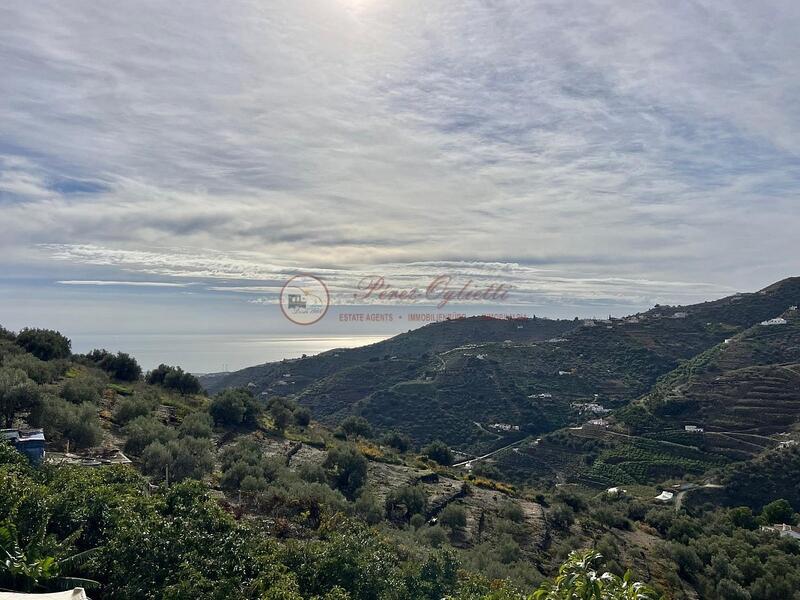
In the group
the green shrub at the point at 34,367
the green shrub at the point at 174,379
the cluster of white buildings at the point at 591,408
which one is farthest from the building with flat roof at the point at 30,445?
the cluster of white buildings at the point at 591,408

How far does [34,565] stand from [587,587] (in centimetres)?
826

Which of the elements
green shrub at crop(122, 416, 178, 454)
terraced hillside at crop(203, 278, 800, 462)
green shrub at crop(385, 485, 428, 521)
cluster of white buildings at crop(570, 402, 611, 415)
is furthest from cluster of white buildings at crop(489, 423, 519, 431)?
green shrub at crop(122, 416, 178, 454)

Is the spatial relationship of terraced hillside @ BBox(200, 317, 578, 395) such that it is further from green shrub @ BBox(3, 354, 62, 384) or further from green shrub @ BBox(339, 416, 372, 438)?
green shrub @ BBox(3, 354, 62, 384)

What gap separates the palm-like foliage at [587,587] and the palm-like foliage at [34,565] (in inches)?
280

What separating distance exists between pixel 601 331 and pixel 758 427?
42.7 metres

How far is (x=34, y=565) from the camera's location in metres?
7.75

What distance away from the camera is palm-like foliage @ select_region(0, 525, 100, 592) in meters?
7.69

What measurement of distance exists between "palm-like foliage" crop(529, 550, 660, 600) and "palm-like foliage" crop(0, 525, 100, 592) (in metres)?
7.11

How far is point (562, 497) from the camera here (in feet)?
87.7

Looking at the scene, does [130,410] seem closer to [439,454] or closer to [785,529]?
[439,454]

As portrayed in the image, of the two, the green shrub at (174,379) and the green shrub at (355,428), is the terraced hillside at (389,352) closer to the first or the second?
the green shrub at (355,428)

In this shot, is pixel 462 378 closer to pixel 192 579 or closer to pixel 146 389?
pixel 146 389

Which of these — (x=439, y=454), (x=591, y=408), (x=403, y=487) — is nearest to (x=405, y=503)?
(x=403, y=487)

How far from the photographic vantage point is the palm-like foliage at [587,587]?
6.20m
